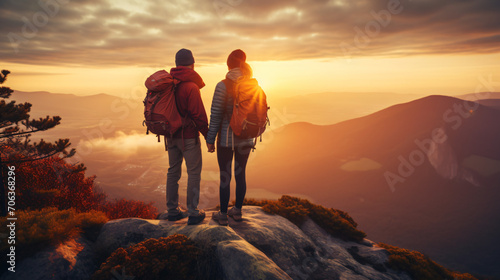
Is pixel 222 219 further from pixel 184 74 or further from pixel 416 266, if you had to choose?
pixel 416 266

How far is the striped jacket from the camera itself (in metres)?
4.59

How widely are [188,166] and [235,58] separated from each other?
2.45 m

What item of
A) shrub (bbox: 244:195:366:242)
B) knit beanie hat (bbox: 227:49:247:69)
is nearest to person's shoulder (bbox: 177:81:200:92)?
knit beanie hat (bbox: 227:49:247:69)

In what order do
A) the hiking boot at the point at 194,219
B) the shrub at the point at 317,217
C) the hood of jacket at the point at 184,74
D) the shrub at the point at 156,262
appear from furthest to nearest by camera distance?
the shrub at the point at 317,217, the hiking boot at the point at 194,219, the hood of jacket at the point at 184,74, the shrub at the point at 156,262

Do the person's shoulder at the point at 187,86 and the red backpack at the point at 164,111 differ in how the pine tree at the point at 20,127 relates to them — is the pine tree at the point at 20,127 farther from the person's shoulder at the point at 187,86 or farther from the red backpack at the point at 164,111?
the person's shoulder at the point at 187,86

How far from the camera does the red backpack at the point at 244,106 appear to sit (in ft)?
15.0

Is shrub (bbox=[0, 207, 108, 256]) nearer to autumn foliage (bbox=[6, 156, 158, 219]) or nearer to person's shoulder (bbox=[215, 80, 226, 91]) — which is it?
autumn foliage (bbox=[6, 156, 158, 219])

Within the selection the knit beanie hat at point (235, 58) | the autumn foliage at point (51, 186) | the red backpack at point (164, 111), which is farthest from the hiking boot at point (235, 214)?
the autumn foliage at point (51, 186)

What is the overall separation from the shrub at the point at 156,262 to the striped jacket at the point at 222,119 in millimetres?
1996

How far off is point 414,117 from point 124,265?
668 feet

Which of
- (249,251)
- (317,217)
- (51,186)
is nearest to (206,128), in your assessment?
(249,251)

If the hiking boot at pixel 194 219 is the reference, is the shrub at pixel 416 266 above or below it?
below

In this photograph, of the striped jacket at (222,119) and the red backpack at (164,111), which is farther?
the red backpack at (164,111)

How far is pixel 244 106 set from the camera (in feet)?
15.1
